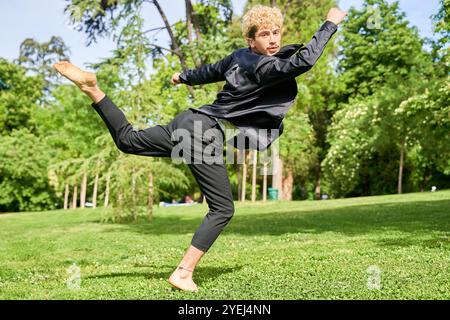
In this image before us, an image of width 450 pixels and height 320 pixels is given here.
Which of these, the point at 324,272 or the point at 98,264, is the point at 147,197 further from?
the point at 324,272

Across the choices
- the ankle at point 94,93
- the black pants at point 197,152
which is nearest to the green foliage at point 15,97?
the ankle at point 94,93

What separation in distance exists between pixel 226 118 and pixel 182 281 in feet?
4.72

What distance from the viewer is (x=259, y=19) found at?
487cm

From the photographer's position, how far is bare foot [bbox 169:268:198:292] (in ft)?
15.2

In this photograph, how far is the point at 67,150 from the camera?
3903cm

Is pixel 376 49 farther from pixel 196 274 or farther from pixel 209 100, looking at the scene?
pixel 196 274

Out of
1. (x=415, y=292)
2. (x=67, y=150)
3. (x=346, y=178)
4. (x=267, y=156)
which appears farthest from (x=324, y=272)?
(x=67, y=150)

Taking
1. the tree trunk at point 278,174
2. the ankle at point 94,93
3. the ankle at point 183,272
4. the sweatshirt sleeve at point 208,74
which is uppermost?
the tree trunk at point 278,174

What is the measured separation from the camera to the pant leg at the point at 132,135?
4.93 meters

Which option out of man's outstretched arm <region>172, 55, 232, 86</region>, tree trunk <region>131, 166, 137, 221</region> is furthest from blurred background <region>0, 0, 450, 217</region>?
man's outstretched arm <region>172, 55, 232, 86</region>

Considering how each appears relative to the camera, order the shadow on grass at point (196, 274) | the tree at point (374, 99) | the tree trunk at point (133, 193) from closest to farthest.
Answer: the shadow on grass at point (196, 274), the tree trunk at point (133, 193), the tree at point (374, 99)

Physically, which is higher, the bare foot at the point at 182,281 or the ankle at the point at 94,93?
the ankle at the point at 94,93

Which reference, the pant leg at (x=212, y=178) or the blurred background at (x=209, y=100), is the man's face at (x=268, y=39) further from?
the blurred background at (x=209, y=100)
